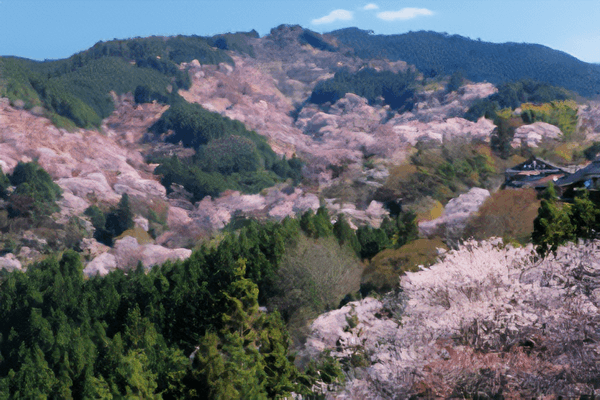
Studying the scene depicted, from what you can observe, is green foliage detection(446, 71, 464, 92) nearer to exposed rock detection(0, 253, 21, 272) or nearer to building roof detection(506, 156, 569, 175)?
building roof detection(506, 156, 569, 175)

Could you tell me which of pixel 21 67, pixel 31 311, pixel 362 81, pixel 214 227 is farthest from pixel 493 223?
pixel 362 81

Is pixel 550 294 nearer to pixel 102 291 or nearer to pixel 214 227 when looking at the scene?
pixel 102 291

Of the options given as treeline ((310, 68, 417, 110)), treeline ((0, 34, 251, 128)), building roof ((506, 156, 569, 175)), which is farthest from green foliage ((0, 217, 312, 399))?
treeline ((310, 68, 417, 110))

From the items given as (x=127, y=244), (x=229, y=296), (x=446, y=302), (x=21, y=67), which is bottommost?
(x=127, y=244)

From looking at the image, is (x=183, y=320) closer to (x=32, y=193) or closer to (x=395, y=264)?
(x=395, y=264)

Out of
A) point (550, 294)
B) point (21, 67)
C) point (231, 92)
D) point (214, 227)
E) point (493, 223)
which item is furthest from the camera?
point (231, 92)

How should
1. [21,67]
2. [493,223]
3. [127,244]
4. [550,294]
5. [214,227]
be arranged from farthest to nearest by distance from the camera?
[21,67] → [214,227] → [127,244] → [493,223] → [550,294]
